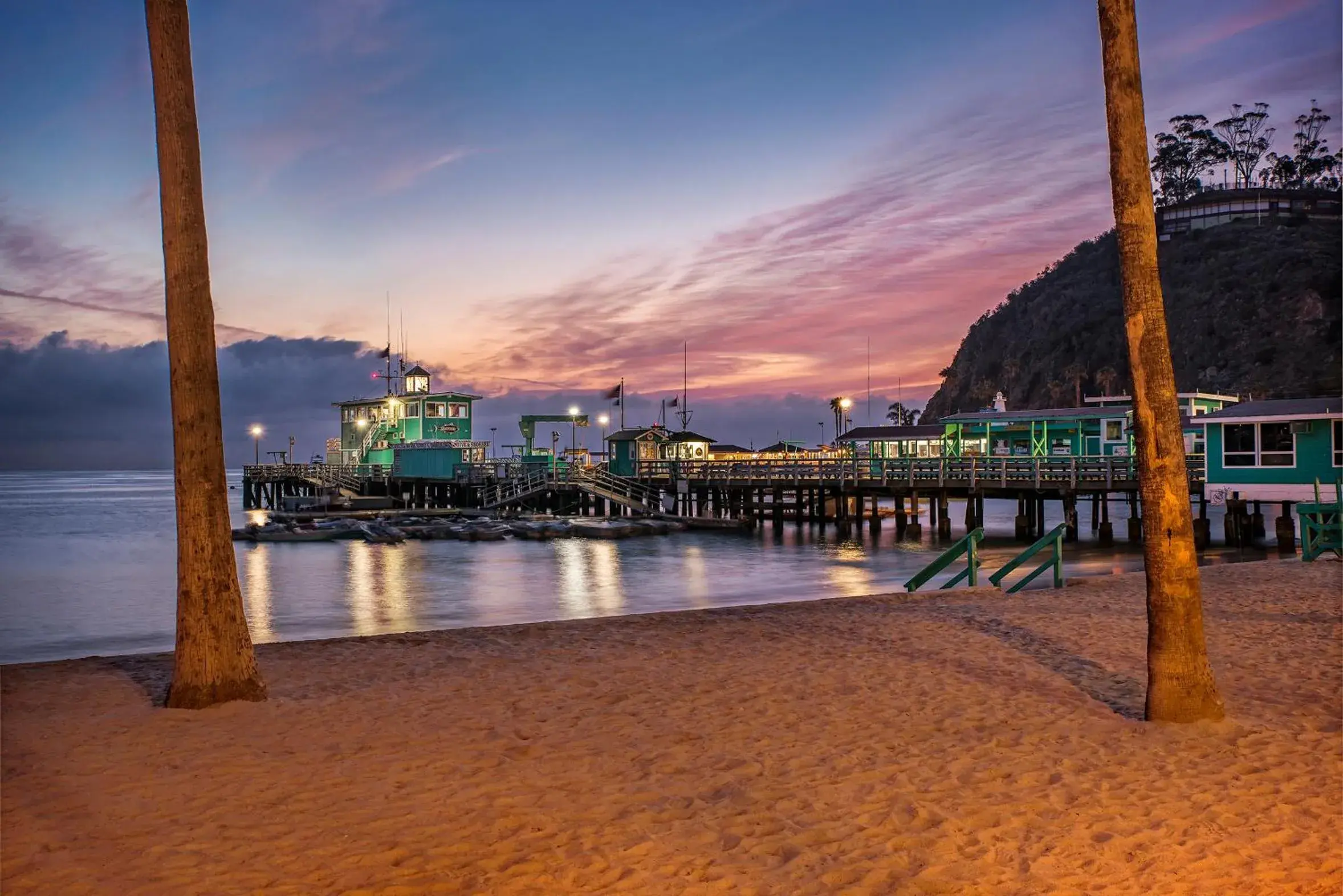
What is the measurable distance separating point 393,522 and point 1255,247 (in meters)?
109

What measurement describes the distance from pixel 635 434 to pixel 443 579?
34029 millimetres

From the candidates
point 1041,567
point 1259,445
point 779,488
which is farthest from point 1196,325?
point 1041,567

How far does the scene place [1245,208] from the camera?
130500mm

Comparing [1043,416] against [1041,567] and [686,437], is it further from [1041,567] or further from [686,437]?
[1041,567]

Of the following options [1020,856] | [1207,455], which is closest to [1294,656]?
[1020,856]

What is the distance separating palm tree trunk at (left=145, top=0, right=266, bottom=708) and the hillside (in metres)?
99.6

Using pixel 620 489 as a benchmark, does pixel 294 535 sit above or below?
below

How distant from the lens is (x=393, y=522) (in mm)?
52000

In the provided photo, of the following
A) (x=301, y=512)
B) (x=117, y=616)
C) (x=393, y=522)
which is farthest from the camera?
(x=301, y=512)

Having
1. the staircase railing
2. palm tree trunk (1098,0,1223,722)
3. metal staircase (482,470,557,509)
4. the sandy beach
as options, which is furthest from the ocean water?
palm tree trunk (1098,0,1223,722)

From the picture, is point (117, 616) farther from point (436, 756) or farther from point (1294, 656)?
point (1294, 656)

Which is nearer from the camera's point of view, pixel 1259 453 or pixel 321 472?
pixel 1259 453

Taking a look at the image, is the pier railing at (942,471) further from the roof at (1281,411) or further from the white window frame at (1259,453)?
the roof at (1281,411)

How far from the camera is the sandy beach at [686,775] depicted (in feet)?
18.1
